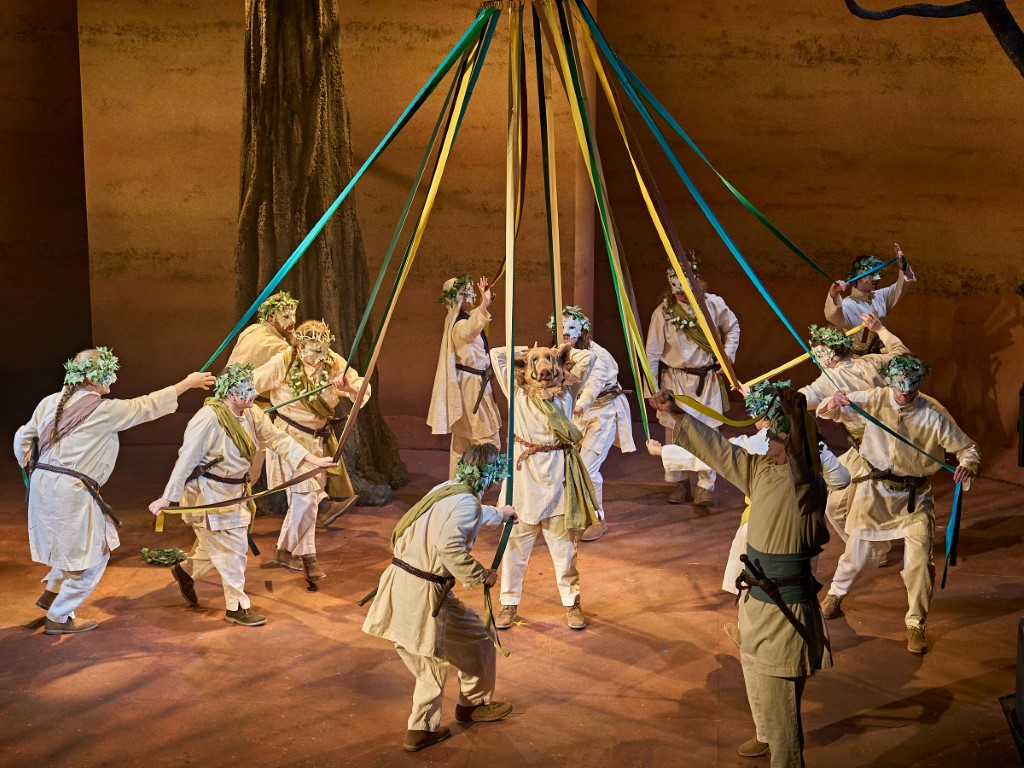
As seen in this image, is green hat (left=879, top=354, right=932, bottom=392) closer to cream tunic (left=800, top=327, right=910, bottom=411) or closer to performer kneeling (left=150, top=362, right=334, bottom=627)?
cream tunic (left=800, top=327, right=910, bottom=411)

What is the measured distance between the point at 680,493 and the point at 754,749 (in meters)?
3.88

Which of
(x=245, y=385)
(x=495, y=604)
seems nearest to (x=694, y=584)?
(x=495, y=604)

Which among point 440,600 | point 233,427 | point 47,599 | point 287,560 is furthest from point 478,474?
point 47,599

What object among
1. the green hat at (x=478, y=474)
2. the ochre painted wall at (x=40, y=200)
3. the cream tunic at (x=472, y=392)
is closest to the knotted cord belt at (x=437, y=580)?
the green hat at (x=478, y=474)

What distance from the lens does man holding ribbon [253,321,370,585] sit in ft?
24.5

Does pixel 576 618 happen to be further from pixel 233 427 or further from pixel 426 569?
pixel 233 427

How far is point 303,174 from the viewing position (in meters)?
8.97

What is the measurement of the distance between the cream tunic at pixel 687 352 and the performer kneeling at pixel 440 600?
3.76 meters

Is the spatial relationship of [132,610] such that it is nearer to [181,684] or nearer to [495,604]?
[181,684]

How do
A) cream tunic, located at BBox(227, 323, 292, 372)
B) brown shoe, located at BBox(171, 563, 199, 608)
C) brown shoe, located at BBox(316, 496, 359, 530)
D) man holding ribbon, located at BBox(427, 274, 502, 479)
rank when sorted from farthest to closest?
man holding ribbon, located at BBox(427, 274, 502, 479), brown shoe, located at BBox(316, 496, 359, 530), cream tunic, located at BBox(227, 323, 292, 372), brown shoe, located at BBox(171, 563, 199, 608)

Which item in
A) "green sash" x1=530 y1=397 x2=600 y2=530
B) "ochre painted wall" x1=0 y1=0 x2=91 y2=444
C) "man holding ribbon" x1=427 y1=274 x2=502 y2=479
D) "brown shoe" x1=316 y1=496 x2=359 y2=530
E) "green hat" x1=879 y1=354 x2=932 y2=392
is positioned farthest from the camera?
"ochre painted wall" x1=0 y1=0 x2=91 y2=444

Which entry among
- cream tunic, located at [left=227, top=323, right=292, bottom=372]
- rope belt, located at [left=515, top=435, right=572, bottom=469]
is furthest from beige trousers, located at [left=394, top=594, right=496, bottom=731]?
cream tunic, located at [left=227, top=323, right=292, bottom=372]

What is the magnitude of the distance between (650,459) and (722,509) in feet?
4.79

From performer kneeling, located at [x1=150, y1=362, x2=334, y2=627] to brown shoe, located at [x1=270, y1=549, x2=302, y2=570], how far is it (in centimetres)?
83
